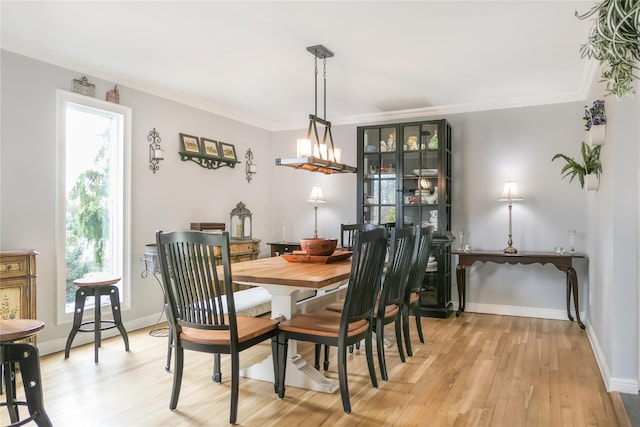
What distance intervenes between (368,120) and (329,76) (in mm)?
1720

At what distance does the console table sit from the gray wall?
7.6 inches

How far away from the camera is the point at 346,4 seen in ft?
9.14

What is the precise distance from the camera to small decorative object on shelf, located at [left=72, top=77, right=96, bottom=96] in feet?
12.6

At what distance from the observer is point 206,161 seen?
5254mm

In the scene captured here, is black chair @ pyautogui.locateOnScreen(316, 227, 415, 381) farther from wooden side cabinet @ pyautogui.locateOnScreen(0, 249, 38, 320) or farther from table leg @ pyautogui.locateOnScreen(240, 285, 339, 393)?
wooden side cabinet @ pyautogui.locateOnScreen(0, 249, 38, 320)

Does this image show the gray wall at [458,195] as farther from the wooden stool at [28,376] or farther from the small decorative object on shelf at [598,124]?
the wooden stool at [28,376]

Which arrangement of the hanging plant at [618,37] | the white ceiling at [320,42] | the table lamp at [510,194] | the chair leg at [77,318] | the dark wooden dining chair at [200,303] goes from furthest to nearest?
the table lamp at [510,194] < the chair leg at [77,318] < the white ceiling at [320,42] < the dark wooden dining chair at [200,303] < the hanging plant at [618,37]

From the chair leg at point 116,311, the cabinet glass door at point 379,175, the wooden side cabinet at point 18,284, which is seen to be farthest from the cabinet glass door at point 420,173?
the wooden side cabinet at point 18,284

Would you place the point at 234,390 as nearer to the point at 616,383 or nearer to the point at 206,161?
the point at 616,383

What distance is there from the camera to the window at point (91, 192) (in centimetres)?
376

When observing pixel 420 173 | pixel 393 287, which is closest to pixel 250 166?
pixel 420 173

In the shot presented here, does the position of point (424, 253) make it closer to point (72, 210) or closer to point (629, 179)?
point (629, 179)

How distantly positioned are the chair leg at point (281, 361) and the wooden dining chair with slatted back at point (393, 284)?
0.63m

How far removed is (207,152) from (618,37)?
4596 millimetres
